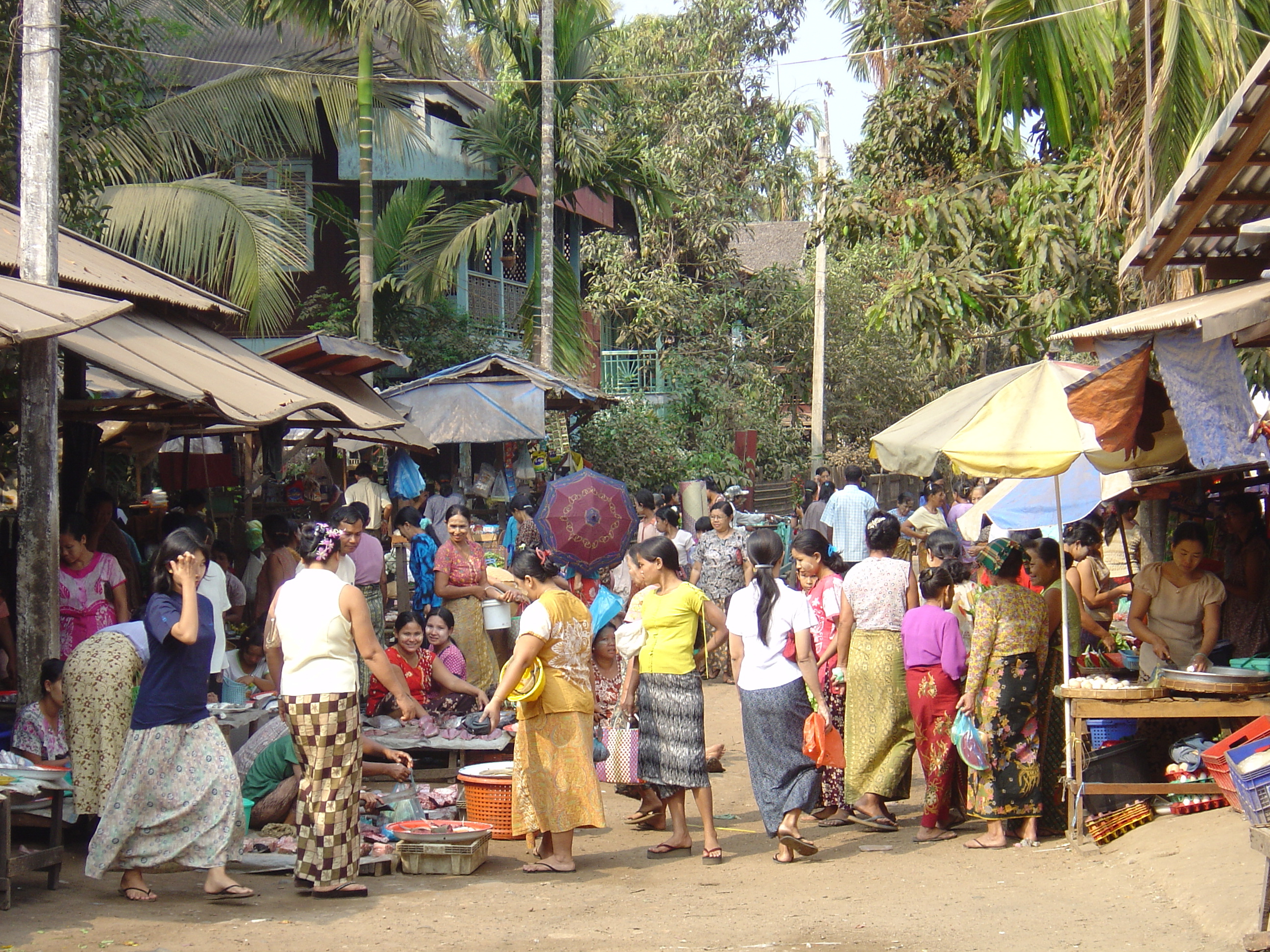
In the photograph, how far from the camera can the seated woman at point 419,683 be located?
27.2 ft

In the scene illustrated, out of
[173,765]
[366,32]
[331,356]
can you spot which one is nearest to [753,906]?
[173,765]

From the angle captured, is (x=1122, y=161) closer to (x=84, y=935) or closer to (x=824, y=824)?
(x=824, y=824)

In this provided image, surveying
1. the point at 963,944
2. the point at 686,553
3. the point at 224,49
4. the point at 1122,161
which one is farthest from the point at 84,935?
the point at 224,49

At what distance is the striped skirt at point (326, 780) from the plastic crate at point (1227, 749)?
3.74m

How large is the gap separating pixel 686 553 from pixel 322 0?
827 cm

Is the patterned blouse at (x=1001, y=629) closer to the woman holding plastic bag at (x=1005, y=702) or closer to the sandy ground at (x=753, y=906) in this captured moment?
the woman holding plastic bag at (x=1005, y=702)

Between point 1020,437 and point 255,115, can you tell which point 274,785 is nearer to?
point 1020,437

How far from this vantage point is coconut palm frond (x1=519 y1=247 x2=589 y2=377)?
62.4 ft

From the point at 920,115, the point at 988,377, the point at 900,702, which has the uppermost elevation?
the point at 920,115

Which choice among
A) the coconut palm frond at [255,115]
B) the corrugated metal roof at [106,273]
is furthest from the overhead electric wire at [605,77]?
the corrugated metal roof at [106,273]

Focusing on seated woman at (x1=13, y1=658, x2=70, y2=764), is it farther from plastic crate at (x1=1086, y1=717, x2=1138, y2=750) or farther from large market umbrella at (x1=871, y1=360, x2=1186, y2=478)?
plastic crate at (x1=1086, y1=717, x2=1138, y2=750)

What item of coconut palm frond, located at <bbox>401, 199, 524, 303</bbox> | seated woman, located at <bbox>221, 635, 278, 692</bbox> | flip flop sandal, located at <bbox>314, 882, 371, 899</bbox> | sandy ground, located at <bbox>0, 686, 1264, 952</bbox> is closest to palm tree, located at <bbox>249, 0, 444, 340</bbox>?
coconut palm frond, located at <bbox>401, 199, 524, 303</bbox>

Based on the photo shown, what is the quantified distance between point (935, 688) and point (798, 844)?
1204 mm

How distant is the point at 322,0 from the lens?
50.5 feet
